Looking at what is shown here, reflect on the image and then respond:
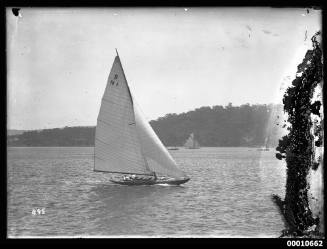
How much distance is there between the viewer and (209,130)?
1666 centimetres

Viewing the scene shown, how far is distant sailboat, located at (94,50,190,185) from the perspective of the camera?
18.2 meters

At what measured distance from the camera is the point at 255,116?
13.3 m

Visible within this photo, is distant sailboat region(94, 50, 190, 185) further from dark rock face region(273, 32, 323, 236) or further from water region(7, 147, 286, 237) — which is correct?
dark rock face region(273, 32, 323, 236)

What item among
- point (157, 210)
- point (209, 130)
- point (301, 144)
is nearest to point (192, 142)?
point (209, 130)

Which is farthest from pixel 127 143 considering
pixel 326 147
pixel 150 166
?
pixel 326 147

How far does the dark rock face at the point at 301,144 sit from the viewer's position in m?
11.6

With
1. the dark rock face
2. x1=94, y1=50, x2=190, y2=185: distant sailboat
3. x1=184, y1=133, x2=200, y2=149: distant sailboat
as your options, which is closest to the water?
the dark rock face

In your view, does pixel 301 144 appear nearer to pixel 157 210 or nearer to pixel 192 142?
pixel 157 210

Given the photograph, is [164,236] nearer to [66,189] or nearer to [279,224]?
[279,224]

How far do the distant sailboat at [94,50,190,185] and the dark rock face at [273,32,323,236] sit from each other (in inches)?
257

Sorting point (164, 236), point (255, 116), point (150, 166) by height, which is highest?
point (255, 116)

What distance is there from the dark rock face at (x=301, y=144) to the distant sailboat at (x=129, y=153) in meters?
6.53

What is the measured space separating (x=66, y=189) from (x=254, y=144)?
20.0ft
